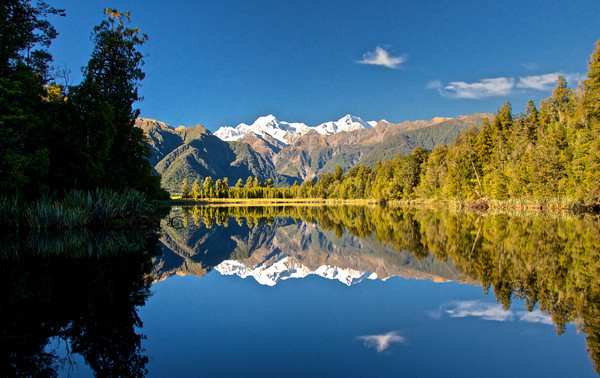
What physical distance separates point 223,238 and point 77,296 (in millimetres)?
16104

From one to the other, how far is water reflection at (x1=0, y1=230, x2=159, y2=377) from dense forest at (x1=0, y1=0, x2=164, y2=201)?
8.96 metres

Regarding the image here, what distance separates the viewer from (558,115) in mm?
49719

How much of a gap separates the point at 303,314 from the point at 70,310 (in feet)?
16.8

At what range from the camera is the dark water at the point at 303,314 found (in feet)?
17.9

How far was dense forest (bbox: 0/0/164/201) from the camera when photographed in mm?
19828

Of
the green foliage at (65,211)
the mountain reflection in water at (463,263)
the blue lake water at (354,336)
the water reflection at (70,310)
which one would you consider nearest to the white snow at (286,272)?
the mountain reflection in water at (463,263)

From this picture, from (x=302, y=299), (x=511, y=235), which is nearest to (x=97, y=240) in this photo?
(x=302, y=299)

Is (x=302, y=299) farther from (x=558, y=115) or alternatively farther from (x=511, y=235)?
(x=558, y=115)

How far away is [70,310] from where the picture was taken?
743 cm

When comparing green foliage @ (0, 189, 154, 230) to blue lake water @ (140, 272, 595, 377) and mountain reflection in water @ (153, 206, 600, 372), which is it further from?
blue lake water @ (140, 272, 595, 377)

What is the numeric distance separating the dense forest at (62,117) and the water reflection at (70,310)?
353 inches

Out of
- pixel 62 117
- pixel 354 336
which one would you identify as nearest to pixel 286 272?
pixel 354 336

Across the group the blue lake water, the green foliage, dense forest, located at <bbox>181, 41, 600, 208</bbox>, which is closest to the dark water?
the blue lake water

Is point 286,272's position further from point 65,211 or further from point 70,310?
point 65,211
